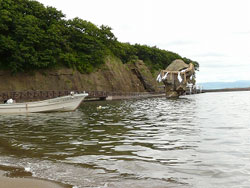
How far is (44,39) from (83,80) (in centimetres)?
1325

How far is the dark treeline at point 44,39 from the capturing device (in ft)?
158

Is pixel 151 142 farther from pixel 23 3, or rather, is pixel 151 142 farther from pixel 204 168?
pixel 23 3

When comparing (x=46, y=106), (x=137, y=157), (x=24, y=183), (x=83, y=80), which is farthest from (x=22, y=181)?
(x=83, y=80)

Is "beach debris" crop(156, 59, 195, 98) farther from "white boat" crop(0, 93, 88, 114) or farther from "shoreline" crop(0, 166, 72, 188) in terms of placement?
"shoreline" crop(0, 166, 72, 188)

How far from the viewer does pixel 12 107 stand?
26.1m

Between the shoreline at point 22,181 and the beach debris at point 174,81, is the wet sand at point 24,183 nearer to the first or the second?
the shoreline at point 22,181

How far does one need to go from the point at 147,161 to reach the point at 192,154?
5.20 ft

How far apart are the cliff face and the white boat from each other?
24709 millimetres

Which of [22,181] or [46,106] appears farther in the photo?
[46,106]

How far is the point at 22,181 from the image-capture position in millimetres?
5754

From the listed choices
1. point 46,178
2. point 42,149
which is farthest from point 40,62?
point 46,178

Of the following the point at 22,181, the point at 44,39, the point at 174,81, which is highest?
the point at 44,39

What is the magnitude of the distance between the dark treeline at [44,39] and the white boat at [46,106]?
23360 millimetres

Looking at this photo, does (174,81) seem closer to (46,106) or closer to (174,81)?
(174,81)
